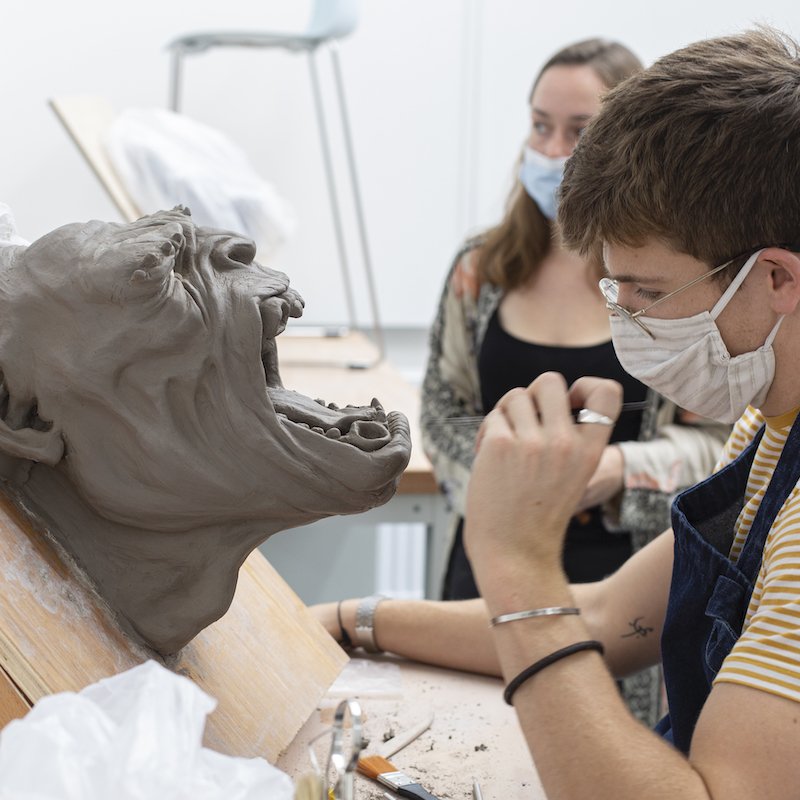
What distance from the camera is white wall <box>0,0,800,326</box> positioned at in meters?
3.86

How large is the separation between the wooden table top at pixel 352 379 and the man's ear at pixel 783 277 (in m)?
1.35

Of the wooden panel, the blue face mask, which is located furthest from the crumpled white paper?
the blue face mask

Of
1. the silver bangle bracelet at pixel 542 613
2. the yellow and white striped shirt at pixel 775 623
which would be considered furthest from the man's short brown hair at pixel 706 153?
the silver bangle bracelet at pixel 542 613

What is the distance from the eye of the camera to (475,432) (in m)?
2.09

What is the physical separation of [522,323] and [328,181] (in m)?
2.13

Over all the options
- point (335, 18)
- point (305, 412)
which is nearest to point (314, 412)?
point (305, 412)

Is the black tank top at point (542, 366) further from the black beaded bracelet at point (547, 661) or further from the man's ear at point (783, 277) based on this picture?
the black beaded bracelet at point (547, 661)

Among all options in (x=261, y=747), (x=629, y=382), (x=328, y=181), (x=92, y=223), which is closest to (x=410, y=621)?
(x=261, y=747)

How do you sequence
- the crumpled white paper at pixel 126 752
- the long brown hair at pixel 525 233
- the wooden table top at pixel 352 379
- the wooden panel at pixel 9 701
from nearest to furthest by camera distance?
1. the crumpled white paper at pixel 126 752
2. the wooden panel at pixel 9 701
3. the long brown hair at pixel 525 233
4. the wooden table top at pixel 352 379

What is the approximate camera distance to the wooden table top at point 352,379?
7.89ft

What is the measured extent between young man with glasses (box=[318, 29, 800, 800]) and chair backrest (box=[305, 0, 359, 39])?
2.55 meters

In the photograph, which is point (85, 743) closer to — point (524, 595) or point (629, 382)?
point (524, 595)

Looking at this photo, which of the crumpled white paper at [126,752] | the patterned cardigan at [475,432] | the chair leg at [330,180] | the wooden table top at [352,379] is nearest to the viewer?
the crumpled white paper at [126,752]

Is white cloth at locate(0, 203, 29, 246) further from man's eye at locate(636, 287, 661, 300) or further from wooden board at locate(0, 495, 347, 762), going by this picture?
man's eye at locate(636, 287, 661, 300)
